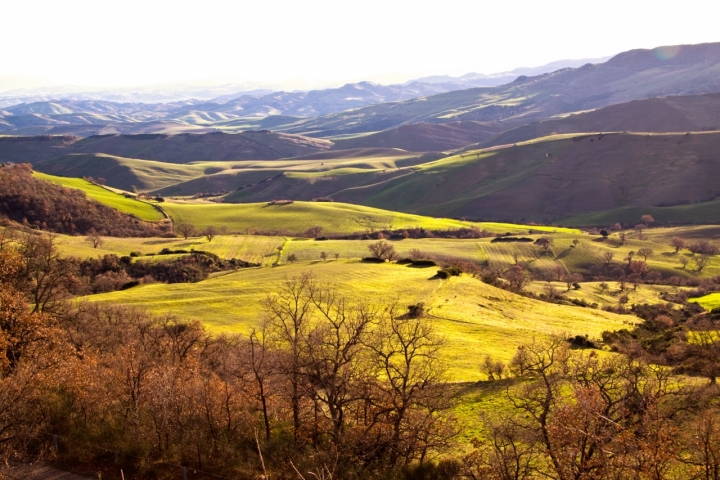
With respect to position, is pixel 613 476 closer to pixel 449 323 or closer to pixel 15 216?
pixel 449 323

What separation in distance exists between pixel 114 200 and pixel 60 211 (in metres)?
26.3

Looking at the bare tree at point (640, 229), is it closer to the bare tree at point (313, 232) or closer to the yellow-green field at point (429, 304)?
the yellow-green field at point (429, 304)

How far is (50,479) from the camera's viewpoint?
2486 cm

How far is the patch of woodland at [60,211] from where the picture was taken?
13250cm

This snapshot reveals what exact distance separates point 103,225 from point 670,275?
469 feet

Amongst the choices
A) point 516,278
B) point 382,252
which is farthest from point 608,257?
point 382,252

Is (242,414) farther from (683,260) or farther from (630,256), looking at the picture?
(683,260)

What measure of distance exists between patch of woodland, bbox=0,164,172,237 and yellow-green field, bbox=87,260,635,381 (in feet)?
207

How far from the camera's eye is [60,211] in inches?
5477

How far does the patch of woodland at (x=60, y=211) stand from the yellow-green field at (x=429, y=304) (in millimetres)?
63094

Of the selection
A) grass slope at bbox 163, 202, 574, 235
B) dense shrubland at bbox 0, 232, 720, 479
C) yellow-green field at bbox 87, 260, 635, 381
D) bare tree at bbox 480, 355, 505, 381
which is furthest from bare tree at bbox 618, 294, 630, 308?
grass slope at bbox 163, 202, 574, 235

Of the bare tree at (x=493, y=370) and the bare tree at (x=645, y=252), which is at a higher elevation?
the bare tree at (x=493, y=370)

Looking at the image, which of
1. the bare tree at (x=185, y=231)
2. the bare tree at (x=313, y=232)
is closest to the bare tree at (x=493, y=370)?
the bare tree at (x=185, y=231)

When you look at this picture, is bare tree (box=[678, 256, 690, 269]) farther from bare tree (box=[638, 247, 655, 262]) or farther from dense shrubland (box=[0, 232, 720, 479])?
dense shrubland (box=[0, 232, 720, 479])
